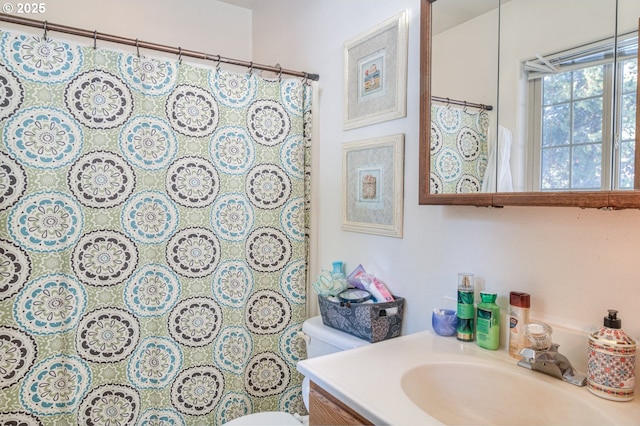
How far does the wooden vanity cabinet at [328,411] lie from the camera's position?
832 mm

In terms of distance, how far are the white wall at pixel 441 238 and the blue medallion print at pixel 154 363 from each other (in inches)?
29.4

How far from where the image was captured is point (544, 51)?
95cm

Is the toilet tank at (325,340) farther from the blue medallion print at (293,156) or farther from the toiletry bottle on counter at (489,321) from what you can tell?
the blue medallion print at (293,156)

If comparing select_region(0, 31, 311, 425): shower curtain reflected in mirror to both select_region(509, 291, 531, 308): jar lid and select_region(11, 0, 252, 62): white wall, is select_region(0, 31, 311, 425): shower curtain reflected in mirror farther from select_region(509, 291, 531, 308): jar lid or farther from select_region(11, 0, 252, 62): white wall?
select_region(509, 291, 531, 308): jar lid

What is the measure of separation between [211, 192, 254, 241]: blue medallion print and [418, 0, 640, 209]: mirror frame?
0.76 metres

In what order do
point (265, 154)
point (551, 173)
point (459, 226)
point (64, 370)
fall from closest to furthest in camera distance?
point (551, 173), point (459, 226), point (64, 370), point (265, 154)

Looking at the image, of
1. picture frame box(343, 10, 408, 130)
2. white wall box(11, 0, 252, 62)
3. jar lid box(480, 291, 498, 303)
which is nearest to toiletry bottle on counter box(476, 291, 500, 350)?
jar lid box(480, 291, 498, 303)

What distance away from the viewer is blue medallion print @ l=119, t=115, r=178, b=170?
1.44 meters

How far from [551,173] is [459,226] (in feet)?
1.07

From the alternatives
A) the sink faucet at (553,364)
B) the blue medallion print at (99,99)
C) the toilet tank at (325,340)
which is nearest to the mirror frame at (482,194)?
the sink faucet at (553,364)

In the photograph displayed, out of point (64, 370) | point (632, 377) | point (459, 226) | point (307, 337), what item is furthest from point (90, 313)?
point (632, 377)

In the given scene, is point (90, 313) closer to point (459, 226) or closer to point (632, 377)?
point (459, 226)

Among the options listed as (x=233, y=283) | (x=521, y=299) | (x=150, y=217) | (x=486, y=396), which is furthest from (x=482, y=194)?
(x=150, y=217)

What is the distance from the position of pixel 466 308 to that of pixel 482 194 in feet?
1.08
